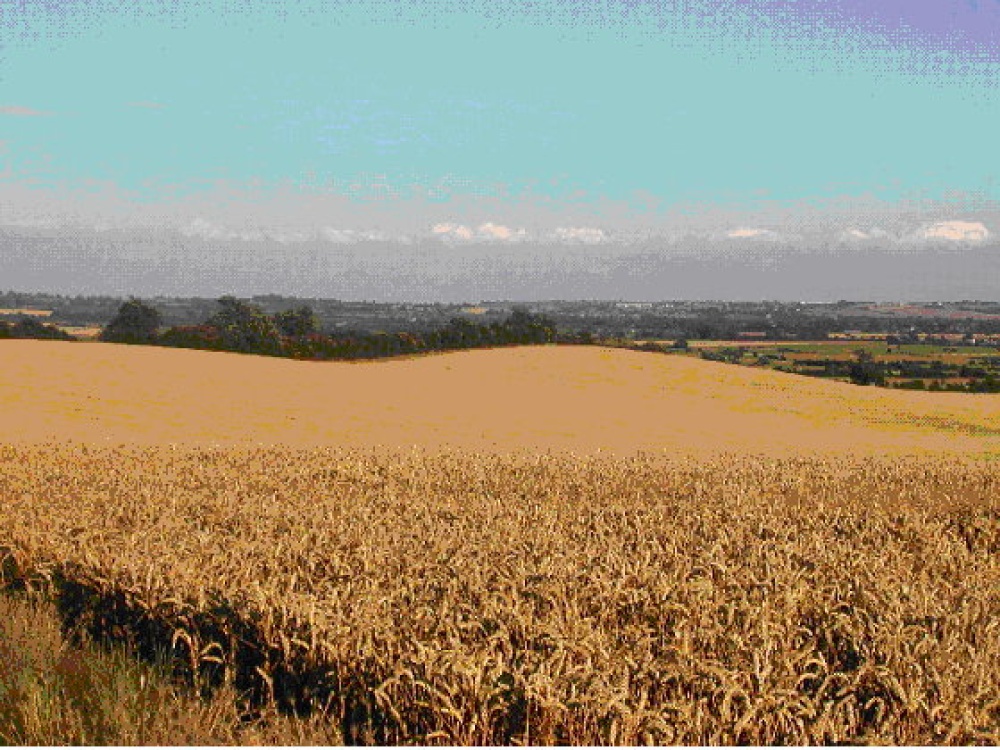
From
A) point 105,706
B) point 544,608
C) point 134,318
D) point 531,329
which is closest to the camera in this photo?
point 105,706

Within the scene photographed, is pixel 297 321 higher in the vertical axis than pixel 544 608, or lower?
higher

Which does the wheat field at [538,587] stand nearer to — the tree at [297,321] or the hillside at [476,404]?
the hillside at [476,404]

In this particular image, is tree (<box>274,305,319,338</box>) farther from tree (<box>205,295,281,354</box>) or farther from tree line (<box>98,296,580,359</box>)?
tree line (<box>98,296,580,359</box>)

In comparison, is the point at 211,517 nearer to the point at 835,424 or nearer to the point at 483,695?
the point at 483,695

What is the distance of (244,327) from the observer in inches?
3000

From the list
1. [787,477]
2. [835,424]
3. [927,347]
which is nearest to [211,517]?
[787,477]

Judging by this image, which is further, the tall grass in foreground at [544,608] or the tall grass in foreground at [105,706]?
the tall grass in foreground at [105,706]

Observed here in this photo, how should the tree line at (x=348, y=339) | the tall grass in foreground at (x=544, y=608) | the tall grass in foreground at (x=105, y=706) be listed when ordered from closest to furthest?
the tall grass in foreground at (x=544, y=608) < the tall grass in foreground at (x=105, y=706) < the tree line at (x=348, y=339)

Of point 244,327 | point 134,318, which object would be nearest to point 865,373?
point 244,327

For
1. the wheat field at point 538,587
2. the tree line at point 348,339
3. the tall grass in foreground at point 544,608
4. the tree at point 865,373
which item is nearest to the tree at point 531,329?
the tree line at point 348,339

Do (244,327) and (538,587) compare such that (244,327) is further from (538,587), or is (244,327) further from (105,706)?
A: (105,706)

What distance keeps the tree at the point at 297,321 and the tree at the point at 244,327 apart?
65.9 inches

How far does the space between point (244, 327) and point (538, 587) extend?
2885 inches

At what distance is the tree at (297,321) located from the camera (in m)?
88.3
